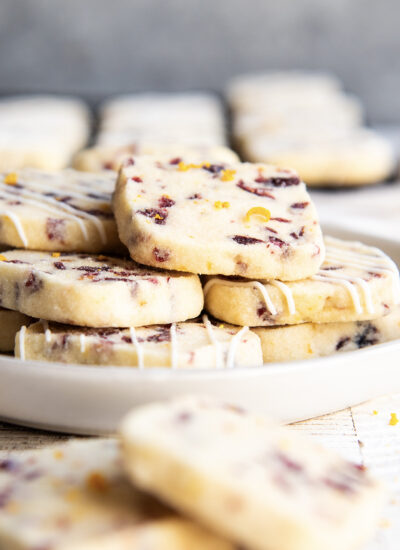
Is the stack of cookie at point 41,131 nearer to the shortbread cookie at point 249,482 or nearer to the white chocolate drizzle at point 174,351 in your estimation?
the white chocolate drizzle at point 174,351

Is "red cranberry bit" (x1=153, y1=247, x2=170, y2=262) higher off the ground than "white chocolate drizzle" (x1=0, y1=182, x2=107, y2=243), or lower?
lower

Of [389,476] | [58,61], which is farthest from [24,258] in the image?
[58,61]

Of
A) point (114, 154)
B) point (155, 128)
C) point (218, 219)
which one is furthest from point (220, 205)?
point (155, 128)

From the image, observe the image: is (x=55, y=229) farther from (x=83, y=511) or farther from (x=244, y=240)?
(x=83, y=511)

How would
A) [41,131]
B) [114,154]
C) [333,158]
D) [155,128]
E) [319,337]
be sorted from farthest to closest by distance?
1. [155,128]
2. [41,131]
3. [333,158]
4. [114,154]
5. [319,337]

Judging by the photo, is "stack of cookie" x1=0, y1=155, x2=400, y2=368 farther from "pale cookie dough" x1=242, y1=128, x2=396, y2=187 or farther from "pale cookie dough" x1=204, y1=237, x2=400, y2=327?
"pale cookie dough" x1=242, y1=128, x2=396, y2=187

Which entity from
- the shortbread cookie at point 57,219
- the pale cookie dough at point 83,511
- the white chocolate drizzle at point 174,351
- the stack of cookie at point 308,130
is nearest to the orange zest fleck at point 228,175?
the shortbread cookie at point 57,219

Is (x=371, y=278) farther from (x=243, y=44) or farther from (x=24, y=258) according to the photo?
(x=243, y=44)

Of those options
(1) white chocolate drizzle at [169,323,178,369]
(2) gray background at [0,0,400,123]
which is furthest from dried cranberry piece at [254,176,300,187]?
(2) gray background at [0,0,400,123]
